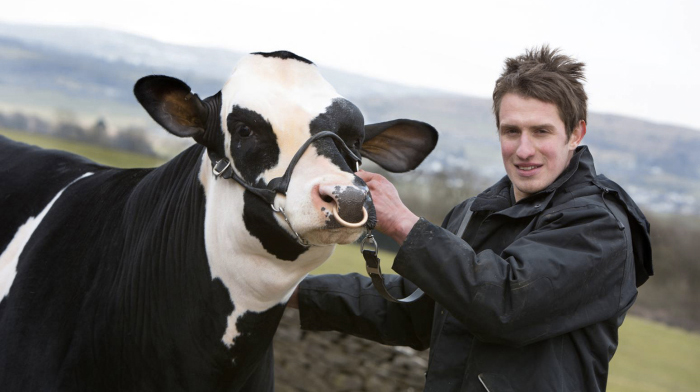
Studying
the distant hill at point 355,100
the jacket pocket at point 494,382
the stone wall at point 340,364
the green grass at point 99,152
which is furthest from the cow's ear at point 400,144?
the green grass at point 99,152

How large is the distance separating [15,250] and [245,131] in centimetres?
127

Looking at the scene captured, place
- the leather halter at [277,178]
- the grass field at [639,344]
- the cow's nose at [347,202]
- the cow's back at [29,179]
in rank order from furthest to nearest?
1. the grass field at [639,344]
2. the cow's back at [29,179]
3. the leather halter at [277,178]
4. the cow's nose at [347,202]

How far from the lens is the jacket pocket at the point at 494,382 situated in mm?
2094

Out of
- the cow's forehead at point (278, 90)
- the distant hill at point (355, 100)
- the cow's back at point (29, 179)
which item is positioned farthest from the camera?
the distant hill at point (355, 100)

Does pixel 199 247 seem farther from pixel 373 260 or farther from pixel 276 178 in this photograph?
pixel 373 260

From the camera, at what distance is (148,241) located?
7.80 ft

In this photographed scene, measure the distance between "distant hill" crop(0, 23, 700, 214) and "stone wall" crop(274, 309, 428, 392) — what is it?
402 cm

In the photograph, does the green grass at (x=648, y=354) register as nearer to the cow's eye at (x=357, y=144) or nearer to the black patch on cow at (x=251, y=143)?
the cow's eye at (x=357, y=144)

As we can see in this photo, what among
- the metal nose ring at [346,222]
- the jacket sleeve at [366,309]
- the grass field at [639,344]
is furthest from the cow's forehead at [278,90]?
the grass field at [639,344]

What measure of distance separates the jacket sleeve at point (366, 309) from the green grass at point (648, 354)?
22.5 feet

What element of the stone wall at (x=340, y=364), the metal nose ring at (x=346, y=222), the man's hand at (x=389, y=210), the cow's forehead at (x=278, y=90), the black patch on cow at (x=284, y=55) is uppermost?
the black patch on cow at (x=284, y=55)

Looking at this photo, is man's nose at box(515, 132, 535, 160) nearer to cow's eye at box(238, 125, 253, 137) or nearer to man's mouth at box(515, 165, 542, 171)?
man's mouth at box(515, 165, 542, 171)

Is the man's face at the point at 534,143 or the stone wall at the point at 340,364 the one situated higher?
the man's face at the point at 534,143

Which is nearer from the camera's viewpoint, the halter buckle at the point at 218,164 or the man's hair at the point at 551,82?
the halter buckle at the point at 218,164
